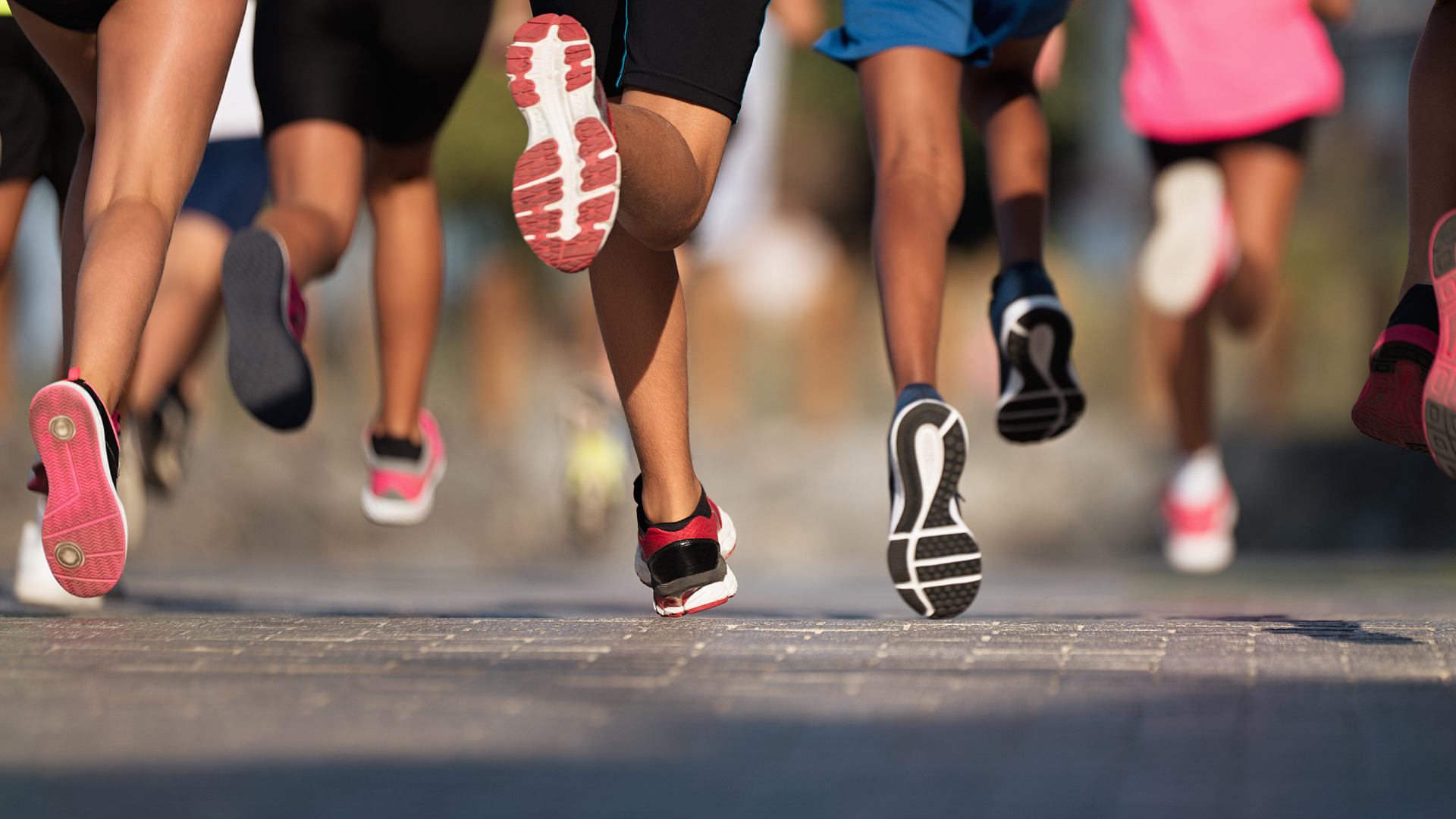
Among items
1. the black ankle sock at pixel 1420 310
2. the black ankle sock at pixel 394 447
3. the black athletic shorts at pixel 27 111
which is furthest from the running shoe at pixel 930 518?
the black athletic shorts at pixel 27 111

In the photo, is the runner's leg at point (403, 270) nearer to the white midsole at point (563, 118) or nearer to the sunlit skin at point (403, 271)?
the sunlit skin at point (403, 271)

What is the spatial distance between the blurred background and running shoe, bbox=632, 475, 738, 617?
3.31 m

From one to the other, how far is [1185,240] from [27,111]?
322cm

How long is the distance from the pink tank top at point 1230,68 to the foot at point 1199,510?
1.05m

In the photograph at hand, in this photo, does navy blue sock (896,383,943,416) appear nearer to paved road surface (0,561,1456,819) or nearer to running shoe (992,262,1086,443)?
paved road surface (0,561,1456,819)

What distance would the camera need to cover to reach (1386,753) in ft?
4.31

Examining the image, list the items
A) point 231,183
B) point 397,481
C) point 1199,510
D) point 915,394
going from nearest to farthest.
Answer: point 915,394, point 397,481, point 231,183, point 1199,510

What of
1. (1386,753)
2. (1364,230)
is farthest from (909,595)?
(1364,230)

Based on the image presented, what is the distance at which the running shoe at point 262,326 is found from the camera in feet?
9.65

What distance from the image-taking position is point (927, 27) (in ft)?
8.95

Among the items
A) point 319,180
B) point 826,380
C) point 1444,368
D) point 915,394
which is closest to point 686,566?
point 915,394

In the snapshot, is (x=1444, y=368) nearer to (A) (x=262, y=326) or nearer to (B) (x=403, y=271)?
(A) (x=262, y=326)

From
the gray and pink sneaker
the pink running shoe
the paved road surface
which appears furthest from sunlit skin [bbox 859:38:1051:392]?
the pink running shoe

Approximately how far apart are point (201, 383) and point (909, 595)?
834 centimetres
